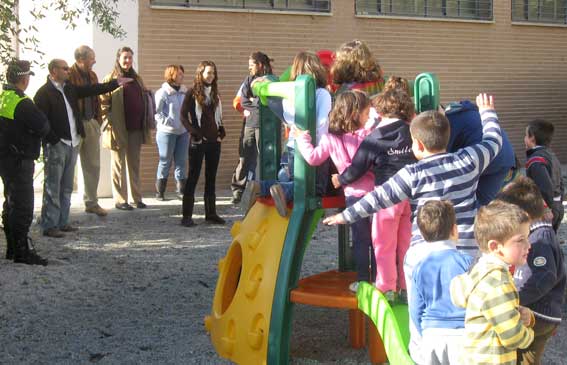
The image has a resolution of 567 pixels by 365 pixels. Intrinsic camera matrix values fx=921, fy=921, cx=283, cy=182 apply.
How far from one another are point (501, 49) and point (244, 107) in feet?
24.4

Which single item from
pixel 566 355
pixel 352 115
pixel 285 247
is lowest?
pixel 566 355

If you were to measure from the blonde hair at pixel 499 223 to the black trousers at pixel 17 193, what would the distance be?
537 centimetres

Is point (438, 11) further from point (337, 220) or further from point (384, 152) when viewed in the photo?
point (337, 220)

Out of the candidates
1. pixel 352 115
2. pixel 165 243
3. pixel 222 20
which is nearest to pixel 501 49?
pixel 222 20

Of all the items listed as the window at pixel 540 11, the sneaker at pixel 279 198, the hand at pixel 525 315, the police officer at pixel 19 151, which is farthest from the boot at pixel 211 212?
the window at pixel 540 11

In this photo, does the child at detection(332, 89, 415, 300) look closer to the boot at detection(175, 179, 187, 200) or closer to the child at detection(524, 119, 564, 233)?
the child at detection(524, 119, 564, 233)

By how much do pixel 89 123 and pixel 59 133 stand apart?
1.16 meters

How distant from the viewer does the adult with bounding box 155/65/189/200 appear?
457 inches

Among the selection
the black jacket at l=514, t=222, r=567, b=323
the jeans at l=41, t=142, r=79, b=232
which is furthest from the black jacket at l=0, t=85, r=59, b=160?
the black jacket at l=514, t=222, r=567, b=323

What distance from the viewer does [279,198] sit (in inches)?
222

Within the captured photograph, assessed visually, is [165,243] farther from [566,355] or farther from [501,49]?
[501,49]

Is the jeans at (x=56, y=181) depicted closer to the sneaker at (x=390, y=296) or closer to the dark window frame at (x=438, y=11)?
the sneaker at (x=390, y=296)

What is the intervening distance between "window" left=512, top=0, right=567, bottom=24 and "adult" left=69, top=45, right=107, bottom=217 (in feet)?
31.5

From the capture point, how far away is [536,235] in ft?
14.5
